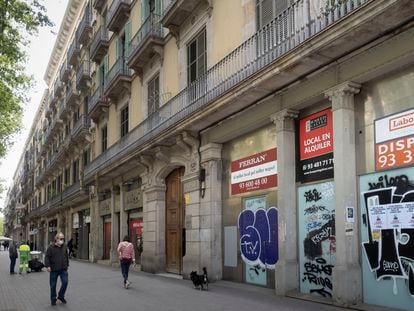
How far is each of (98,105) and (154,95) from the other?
26.8ft

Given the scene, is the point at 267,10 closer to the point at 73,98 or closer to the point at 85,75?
the point at 85,75

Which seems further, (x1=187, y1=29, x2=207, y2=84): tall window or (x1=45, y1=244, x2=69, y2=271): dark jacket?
(x1=187, y1=29, x2=207, y2=84): tall window

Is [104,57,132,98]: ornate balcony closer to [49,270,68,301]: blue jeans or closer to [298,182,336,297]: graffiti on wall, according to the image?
[49,270,68,301]: blue jeans

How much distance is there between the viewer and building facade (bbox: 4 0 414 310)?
909cm

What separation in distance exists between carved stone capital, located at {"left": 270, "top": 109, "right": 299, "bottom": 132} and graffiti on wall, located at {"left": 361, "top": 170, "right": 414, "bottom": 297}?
263 cm

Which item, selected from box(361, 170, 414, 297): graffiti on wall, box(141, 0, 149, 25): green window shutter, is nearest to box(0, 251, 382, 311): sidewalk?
box(361, 170, 414, 297): graffiti on wall

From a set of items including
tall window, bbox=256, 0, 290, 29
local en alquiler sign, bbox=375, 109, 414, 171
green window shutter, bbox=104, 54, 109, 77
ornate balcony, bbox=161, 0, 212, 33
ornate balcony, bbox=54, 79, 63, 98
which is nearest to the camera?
local en alquiler sign, bbox=375, 109, 414, 171

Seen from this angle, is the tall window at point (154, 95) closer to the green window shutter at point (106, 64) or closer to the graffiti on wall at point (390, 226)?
the green window shutter at point (106, 64)

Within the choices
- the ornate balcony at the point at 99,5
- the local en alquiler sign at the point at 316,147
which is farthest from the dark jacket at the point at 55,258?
the ornate balcony at the point at 99,5

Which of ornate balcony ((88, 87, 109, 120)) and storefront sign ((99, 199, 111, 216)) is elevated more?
ornate balcony ((88, 87, 109, 120))

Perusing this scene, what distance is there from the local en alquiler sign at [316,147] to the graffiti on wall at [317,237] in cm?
28

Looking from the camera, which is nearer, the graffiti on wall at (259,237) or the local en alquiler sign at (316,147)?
the local en alquiler sign at (316,147)

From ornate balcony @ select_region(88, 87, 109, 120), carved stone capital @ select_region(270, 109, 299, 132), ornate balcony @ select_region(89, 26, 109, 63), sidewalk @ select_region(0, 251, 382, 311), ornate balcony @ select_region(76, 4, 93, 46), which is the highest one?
ornate balcony @ select_region(76, 4, 93, 46)

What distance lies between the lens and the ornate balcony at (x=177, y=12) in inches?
640
